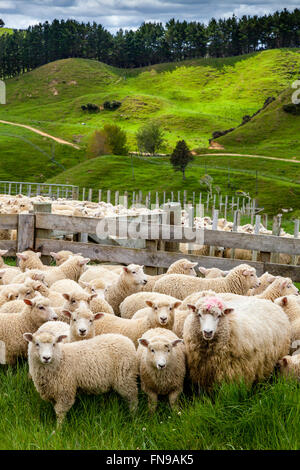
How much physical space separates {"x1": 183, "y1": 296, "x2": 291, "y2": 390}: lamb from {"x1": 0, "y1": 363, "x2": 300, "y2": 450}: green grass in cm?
23

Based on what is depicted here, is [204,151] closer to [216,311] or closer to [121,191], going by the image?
[121,191]

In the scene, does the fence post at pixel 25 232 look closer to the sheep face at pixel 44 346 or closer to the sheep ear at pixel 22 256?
the sheep ear at pixel 22 256

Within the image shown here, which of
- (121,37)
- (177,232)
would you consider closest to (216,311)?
(177,232)

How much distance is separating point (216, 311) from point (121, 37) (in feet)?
627

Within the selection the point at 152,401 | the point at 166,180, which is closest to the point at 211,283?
the point at 152,401

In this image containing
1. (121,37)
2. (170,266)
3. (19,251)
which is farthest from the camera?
(121,37)

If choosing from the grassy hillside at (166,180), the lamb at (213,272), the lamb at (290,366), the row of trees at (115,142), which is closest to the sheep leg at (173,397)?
the lamb at (290,366)

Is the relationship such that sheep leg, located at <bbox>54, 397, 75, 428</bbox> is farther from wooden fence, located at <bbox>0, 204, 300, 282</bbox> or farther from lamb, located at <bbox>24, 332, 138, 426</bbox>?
wooden fence, located at <bbox>0, 204, 300, 282</bbox>

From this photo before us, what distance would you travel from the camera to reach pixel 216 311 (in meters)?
4.93

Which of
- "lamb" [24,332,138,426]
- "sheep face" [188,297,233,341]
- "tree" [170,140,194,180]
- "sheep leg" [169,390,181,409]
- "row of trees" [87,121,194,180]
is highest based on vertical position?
"row of trees" [87,121,194,180]

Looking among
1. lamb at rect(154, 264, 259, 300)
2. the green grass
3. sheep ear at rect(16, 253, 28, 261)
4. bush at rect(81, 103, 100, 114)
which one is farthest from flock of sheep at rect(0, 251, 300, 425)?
bush at rect(81, 103, 100, 114)

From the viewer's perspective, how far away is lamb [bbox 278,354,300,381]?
5071 millimetres

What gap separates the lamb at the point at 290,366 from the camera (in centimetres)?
507
